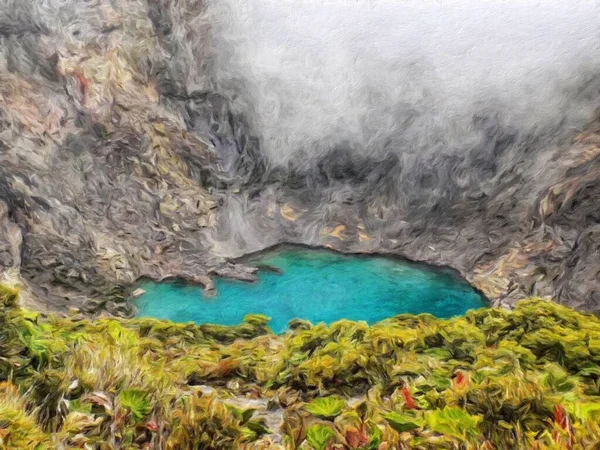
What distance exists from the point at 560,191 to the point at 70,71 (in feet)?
33.5

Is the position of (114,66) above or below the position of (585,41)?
below

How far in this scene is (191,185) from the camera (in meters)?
11.8

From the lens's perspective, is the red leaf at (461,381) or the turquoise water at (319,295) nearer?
the red leaf at (461,381)

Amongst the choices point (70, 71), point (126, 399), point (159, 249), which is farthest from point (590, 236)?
point (70, 71)

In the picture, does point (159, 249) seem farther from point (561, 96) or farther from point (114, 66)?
point (561, 96)

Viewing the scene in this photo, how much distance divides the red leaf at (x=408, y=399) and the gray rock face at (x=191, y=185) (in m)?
7.72

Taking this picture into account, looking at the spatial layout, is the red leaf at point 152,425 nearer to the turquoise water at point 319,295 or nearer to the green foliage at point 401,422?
the green foliage at point 401,422

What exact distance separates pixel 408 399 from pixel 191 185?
10.3 meters

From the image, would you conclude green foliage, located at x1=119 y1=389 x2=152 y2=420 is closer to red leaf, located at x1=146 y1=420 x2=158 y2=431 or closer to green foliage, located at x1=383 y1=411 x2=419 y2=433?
red leaf, located at x1=146 y1=420 x2=158 y2=431

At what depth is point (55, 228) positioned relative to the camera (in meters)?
9.48

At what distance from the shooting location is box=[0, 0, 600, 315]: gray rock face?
9484 mm

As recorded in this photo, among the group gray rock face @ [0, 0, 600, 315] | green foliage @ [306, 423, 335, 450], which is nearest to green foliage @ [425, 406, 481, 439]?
green foliage @ [306, 423, 335, 450]

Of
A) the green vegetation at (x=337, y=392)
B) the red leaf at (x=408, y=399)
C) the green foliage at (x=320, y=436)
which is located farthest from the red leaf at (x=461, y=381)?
the green foliage at (x=320, y=436)

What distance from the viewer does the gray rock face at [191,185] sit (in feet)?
31.1
